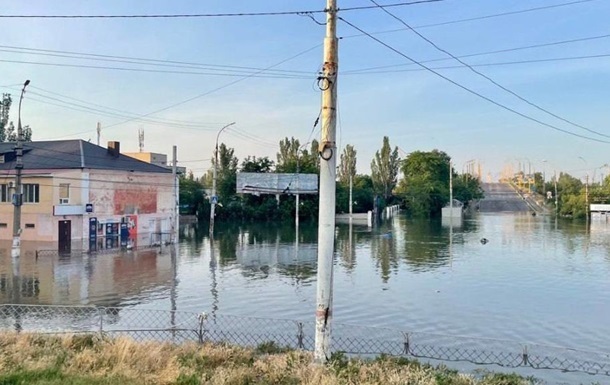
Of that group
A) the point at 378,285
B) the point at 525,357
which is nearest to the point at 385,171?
the point at 378,285

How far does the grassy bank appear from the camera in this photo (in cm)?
704

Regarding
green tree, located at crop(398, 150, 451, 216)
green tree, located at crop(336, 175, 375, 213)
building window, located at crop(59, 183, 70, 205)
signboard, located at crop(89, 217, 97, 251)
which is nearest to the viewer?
building window, located at crop(59, 183, 70, 205)

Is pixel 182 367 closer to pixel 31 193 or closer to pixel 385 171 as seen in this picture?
pixel 31 193

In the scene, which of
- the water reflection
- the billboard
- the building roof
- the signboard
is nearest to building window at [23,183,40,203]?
the building roof

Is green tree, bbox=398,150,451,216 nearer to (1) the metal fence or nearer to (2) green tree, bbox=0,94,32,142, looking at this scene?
(2) green tree, bbox=0,94,32,142

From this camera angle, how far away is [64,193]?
3719 cm

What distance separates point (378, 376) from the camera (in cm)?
754

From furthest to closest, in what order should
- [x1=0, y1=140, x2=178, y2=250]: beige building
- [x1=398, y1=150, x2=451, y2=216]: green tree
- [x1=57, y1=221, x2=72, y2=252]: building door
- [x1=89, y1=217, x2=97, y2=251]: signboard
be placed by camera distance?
[x1=398, y1=150, x2=451, y2=216]: green tree, [x1=89, y1=217, x2=97, y2=251]: signboard, [x1=0, y1=140, x2=178, y2=250]: beige building, [x1=57, y1=221, x2=72, y2=252]: building door

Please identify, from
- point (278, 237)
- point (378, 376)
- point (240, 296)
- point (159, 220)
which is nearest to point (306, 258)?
point (240, 296)

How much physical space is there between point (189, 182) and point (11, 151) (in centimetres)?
3050

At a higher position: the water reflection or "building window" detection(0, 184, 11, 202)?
"building window" detection(0, 184, 11, 202)

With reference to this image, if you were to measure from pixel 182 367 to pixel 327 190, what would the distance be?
10.6 feet

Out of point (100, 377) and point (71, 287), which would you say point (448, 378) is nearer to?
point (100, 377)

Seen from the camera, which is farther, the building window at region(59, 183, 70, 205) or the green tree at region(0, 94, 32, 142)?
the green tree at region(0, 94, 32, 142)
